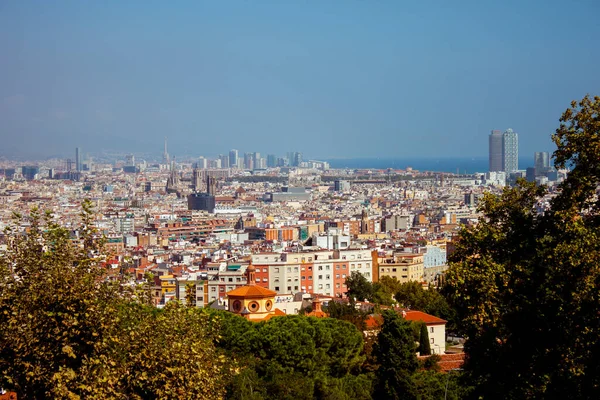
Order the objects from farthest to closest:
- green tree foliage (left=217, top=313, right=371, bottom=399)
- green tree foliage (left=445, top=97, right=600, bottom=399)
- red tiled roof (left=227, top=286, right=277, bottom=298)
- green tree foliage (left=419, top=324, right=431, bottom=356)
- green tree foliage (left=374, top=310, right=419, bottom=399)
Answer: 1. red tiled roof (left=227, top=286, right=277, bottom=298)
2. green tree foliage (left=419, top=324, right=431, bottom=356)
3. green tree foliage (left=374, top=310, right=419, bottom=399)
4. green tree foliage (left=217, top=313, right=371, bottom=399)
5. green tree foliage (left=445, top=97, right=600, bottom=399)

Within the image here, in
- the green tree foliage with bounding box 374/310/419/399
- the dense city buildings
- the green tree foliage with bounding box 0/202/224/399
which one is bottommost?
the dense city buildings

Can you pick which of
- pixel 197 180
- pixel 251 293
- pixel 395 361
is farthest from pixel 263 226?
pixel 197 180

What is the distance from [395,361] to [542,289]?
893 centimetres

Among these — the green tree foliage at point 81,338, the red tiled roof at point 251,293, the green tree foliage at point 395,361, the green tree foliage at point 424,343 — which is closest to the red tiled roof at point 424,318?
the green tree foliage at point 424,343

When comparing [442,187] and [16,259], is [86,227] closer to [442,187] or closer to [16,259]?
[16,259]

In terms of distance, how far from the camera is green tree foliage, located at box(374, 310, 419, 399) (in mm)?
19938

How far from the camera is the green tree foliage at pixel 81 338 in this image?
1015 cm

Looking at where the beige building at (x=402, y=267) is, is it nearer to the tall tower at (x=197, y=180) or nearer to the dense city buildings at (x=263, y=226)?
the dense city buildings at (x=263, y=226)

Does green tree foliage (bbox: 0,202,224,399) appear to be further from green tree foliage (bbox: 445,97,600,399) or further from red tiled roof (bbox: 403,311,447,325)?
red tiled roof (bbox: 403,311,447,325)

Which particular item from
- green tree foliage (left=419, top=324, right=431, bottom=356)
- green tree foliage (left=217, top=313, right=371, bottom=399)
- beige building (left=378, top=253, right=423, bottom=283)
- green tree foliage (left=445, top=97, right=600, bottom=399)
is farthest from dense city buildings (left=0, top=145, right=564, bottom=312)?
green tree foliage (left=445, top=97, right=600, bottom=399)

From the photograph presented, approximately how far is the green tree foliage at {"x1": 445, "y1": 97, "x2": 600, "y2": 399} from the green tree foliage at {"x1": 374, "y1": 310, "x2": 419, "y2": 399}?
715cm

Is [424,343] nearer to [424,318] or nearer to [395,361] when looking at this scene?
[424,318]

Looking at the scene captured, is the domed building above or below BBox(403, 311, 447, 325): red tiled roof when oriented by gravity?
above

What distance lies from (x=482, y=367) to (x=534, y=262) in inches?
51.0
